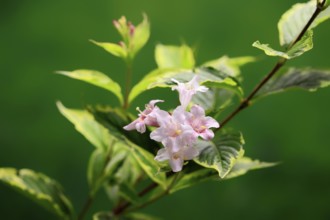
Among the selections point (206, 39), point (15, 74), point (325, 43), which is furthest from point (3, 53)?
point (325, 43)

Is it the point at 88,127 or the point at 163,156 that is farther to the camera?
the point at 88,127

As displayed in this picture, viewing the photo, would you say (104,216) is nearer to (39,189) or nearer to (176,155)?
(39,189)

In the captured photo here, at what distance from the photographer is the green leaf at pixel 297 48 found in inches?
25.7

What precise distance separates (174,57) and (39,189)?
0.35 m

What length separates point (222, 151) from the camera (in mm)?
711

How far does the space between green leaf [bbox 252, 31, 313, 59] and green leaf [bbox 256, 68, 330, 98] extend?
107 mm

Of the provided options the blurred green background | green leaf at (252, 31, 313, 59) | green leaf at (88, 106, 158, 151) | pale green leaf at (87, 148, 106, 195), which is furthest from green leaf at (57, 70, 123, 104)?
the blurred green background

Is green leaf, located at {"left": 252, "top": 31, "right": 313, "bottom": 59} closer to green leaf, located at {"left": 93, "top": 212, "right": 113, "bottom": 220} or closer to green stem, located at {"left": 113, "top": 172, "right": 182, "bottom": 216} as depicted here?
green stem, located at {"left": 113, "top": 172, "right": 182, "bottom": 216}

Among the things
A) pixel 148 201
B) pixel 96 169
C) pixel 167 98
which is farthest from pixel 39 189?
pixel 167 98

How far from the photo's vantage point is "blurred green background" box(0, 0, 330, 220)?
5.09 ft

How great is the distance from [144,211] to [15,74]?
0.59 metres

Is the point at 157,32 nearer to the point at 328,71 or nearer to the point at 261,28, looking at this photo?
the point at 261,28

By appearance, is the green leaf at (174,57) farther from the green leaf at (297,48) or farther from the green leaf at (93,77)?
the green leaf at (297,48)

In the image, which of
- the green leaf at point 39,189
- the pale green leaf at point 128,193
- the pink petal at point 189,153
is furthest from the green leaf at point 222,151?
the green leaf at point 39,189
